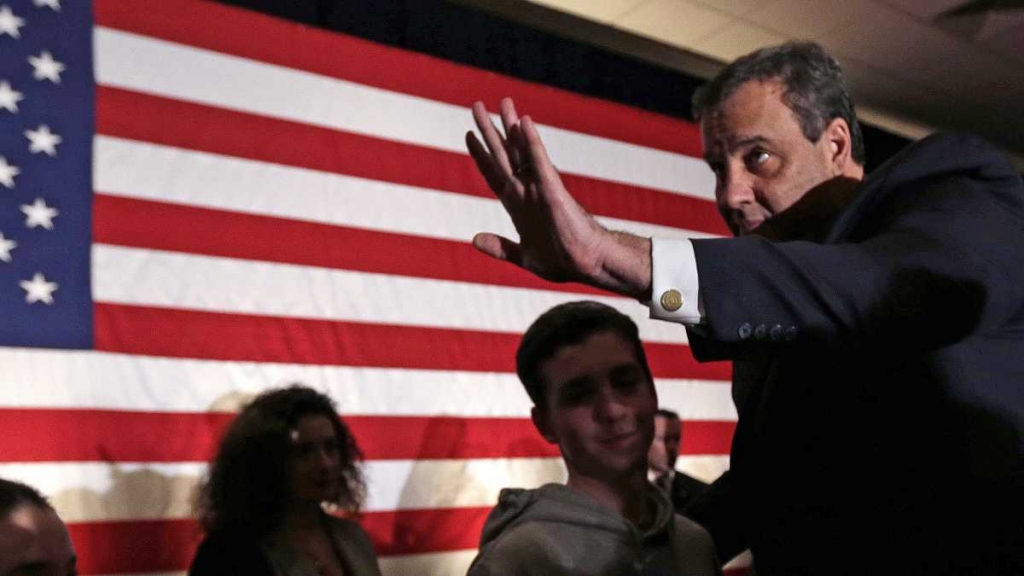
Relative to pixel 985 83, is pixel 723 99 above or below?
below

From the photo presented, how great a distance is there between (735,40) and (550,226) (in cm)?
285

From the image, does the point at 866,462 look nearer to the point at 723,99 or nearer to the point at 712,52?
the point at 723,99

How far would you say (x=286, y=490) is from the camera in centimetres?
189

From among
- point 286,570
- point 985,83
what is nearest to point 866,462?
point 286,570

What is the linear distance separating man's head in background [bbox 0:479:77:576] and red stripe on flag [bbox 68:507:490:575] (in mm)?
668

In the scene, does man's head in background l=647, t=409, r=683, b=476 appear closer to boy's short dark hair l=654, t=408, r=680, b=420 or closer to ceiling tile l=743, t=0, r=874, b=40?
boy's short dark hair l=654, t=408, r=680, b=420

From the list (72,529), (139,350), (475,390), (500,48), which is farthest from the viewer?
(500,48)

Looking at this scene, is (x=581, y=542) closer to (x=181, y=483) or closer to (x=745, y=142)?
(x=745, y=142)

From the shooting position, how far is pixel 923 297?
0.62 metres

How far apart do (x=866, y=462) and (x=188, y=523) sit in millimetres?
1726

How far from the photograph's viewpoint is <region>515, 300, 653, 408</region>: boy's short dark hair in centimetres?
124

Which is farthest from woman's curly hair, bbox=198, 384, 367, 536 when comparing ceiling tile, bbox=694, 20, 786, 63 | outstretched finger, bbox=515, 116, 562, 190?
ceiling tile, bbox=694, 20, 786, 63

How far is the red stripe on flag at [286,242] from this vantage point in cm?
205

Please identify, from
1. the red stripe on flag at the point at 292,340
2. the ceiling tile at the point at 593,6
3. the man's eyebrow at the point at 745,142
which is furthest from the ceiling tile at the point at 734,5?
the man's eyebrow at the point at 745,142
